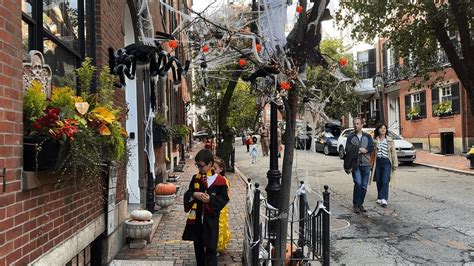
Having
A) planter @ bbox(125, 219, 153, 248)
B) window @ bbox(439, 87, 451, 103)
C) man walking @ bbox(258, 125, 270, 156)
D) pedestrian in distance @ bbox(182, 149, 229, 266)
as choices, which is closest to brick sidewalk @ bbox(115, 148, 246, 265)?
planter @ bbox(125, 219, 153, 248)

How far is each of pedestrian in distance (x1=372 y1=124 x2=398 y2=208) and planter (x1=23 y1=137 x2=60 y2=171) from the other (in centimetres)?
727

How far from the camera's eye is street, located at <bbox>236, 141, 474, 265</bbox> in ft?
19.6

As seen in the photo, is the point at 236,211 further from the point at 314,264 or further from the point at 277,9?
the point at 277,9

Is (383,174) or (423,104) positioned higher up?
(423,104)

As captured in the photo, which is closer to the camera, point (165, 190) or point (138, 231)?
point (138, 231)

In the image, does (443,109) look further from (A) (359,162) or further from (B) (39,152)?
(B) (39,152)

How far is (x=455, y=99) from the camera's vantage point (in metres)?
21.7

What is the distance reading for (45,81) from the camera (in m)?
3.71

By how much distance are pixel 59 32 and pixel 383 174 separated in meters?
6.80

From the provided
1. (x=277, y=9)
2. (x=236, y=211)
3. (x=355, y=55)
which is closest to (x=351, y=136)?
(x=236, y=211)

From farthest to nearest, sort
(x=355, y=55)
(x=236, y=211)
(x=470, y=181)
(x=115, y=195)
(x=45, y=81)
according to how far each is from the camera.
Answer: (x=355, y=55) < (x=470, y=181) < (x=236, y=211) < (x=115, y=195) < (x=45, y=81)

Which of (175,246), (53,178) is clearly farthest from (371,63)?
(53,178)

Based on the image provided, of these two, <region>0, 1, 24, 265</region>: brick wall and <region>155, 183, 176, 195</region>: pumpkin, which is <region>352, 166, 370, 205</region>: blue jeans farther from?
<region>0, 1, 24, 265</region>: brick wall

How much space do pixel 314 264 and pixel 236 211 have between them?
158 inches
